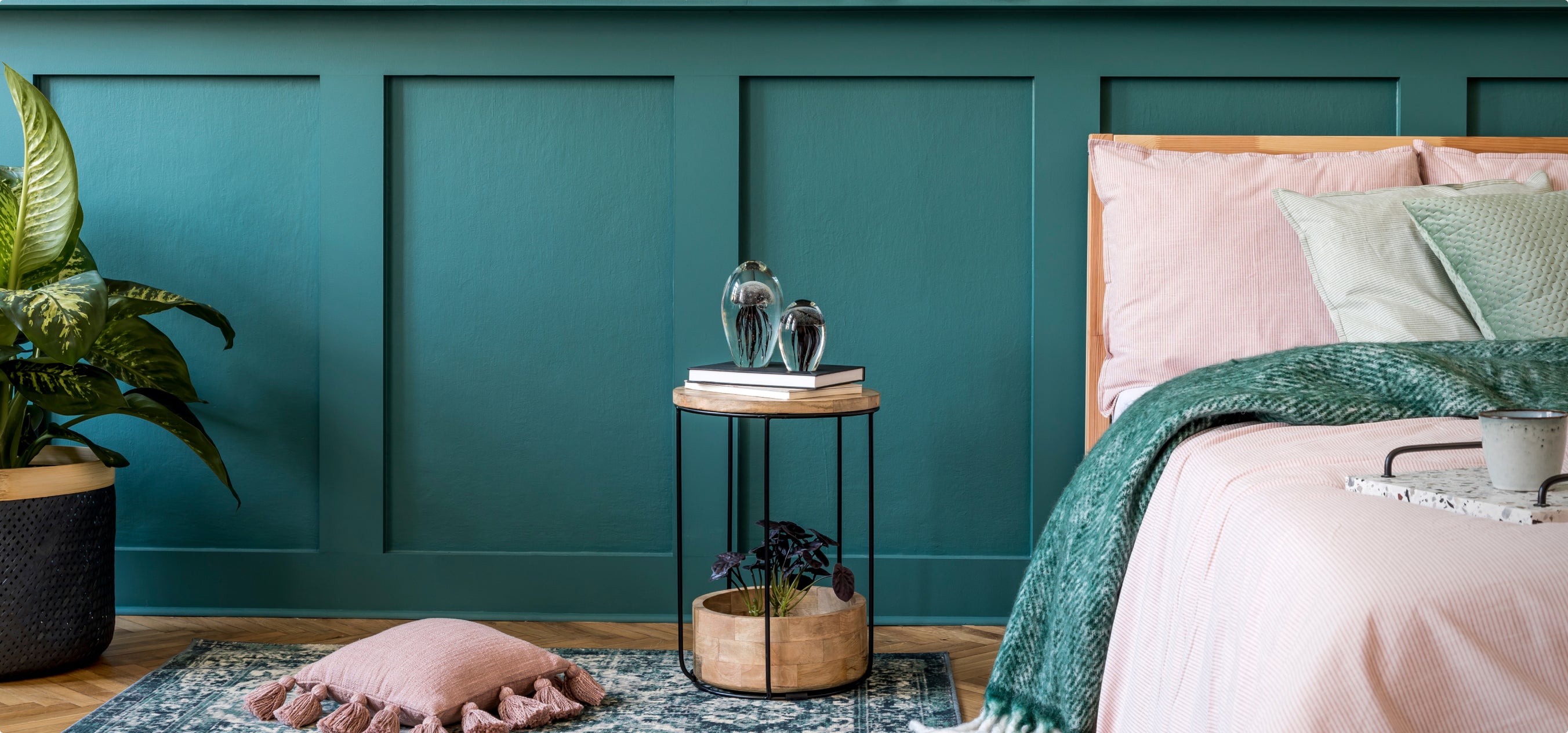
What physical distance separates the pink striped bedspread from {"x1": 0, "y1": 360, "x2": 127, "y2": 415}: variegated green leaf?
A: 179 cm

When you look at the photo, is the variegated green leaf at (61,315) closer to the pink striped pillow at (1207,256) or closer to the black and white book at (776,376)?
the black and white book at (776,376)

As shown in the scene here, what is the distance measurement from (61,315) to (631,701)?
110cm

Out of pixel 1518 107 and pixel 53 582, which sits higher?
pixel 1518 107

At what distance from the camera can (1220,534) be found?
109cm

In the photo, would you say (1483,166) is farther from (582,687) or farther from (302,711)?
(302,711)

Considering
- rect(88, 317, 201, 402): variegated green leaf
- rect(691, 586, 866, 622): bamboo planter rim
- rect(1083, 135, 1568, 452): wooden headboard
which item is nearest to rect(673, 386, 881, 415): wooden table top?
rect(691, 586, 866, 622): bamboo planter rim

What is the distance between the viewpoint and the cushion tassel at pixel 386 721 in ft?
5.31

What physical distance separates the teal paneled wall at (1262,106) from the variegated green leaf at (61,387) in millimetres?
1974

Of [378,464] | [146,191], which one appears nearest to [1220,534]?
[378,464]

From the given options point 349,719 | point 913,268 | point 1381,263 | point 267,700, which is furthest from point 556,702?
point 1381,263

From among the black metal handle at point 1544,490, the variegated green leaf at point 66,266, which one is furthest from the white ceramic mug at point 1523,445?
Answer: the variegated green leaf at point 66,266

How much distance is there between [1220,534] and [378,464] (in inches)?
71.9

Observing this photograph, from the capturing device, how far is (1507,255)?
1.69 meters

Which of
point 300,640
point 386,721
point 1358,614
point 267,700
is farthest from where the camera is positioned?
point 300,640
